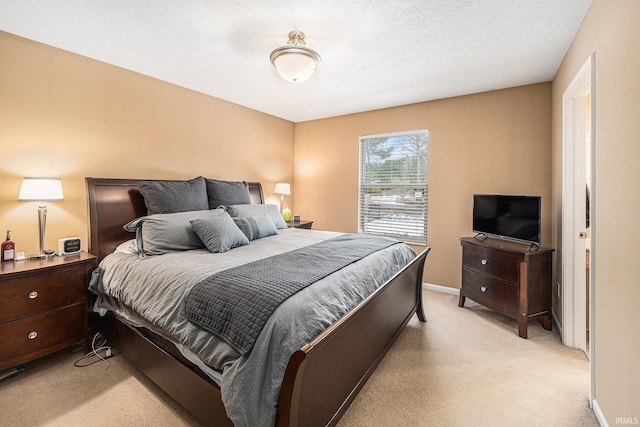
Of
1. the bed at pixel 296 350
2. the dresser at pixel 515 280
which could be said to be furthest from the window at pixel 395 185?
the bed at pixel 296 350

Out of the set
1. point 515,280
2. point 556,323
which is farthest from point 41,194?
point 556,323

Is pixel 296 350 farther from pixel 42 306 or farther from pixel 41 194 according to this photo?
pixel 41 194

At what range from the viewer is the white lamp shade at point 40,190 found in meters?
2.15

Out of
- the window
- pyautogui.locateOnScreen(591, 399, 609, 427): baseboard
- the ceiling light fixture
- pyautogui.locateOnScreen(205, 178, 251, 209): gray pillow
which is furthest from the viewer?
the window

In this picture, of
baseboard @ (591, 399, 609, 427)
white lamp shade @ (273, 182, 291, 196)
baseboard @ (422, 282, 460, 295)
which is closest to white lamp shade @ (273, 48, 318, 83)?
white lamp shade @ (273, 182, 291, 196)

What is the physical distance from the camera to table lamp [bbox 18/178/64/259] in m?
2.15

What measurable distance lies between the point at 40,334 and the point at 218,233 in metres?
1.40

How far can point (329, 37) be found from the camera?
7.51 feet

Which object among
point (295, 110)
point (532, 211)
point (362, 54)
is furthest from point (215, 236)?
point (532, 211)

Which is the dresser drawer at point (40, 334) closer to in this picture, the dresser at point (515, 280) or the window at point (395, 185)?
the window at point (395, 185)

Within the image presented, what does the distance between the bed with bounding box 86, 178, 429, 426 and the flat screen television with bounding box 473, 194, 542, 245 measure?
99cm

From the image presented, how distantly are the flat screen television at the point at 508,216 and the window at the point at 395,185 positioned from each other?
77cm

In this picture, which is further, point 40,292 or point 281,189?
point 281,189

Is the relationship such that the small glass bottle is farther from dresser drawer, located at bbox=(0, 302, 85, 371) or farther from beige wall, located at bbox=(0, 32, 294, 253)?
dresser drawer, located at bbox=(0, 302, 85, 371)
